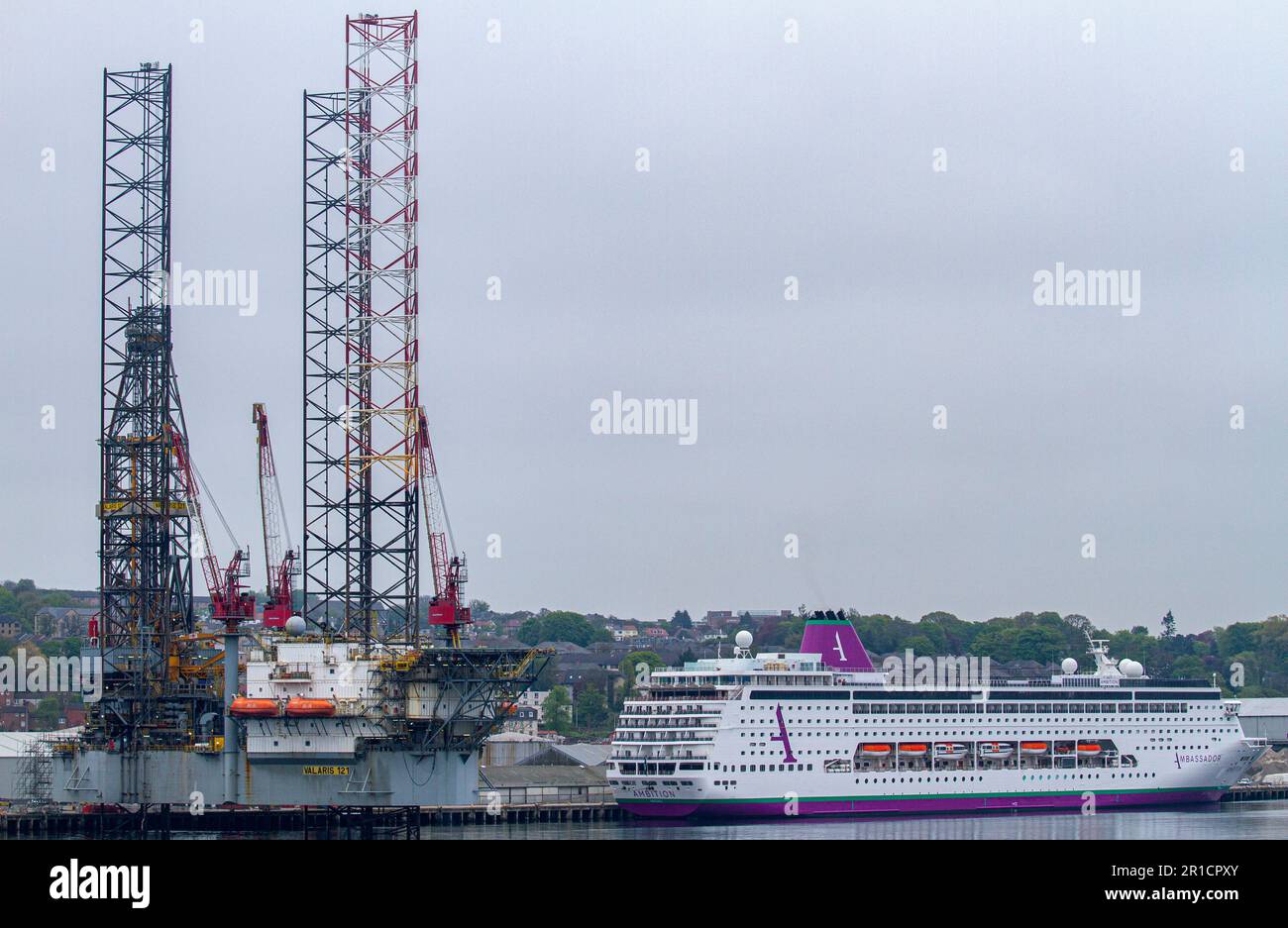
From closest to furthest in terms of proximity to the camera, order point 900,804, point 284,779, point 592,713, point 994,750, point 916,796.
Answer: point 284,779
point 900,804
point 916,796
point 994,750
point 592,713

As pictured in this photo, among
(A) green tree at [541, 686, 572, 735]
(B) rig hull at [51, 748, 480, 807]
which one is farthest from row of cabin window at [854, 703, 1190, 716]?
(A) green tree at [541, 686, 572, 735]

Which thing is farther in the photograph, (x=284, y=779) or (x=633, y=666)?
(x=633, y=666)

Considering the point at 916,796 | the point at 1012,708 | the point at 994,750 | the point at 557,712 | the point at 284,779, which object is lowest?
the point at 916,796

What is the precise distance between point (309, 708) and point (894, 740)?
33.7 m

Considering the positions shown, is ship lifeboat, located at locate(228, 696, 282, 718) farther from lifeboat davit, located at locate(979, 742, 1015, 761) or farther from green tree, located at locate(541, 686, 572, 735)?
green tree, located at locate(541, 686, 572, 735)

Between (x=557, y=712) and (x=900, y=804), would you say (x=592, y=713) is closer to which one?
(x=557, y=712)

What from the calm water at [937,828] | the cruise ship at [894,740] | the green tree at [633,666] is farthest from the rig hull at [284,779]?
the green tree at [633,666]

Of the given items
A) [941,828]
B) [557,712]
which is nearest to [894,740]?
[941,828]

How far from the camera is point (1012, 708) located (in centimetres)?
10038

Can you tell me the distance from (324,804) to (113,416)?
17.9 meters

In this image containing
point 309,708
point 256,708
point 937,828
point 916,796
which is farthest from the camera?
point 916,796
